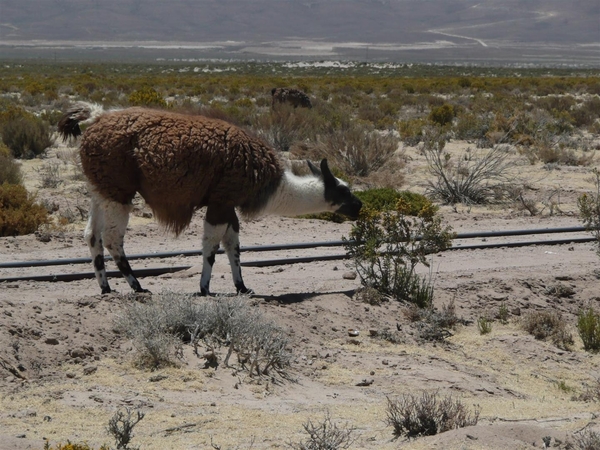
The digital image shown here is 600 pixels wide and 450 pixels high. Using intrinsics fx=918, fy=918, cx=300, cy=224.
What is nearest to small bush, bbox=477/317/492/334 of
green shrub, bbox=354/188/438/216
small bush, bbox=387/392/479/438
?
small bush, bbox=387/392/479/438

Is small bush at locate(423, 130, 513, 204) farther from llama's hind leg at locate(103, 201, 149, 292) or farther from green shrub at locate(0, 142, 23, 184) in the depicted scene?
llama's hind leg at locate(103, 201, 149, 292)

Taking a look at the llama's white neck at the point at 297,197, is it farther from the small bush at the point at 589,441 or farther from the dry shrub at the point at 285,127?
the dry shrub at the point at 285,127

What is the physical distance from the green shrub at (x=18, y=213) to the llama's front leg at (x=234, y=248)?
218 inches

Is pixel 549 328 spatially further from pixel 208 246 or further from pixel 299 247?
pixel 299 247

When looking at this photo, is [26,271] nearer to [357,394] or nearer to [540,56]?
[357,394]

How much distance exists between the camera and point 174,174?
9.98 metres

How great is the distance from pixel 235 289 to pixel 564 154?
1612 centimetres

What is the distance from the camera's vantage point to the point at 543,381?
376 inches

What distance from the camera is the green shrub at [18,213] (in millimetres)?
14797

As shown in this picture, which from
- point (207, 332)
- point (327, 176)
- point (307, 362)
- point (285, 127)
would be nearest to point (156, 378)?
point (207, 332)

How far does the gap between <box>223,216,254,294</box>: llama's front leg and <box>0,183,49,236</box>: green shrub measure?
5.53 meters

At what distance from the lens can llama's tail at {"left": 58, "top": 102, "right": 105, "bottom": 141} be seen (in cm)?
1048

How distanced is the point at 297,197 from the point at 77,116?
107 inches

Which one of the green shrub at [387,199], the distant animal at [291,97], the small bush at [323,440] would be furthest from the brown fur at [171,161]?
the distant animal at [291,97]
